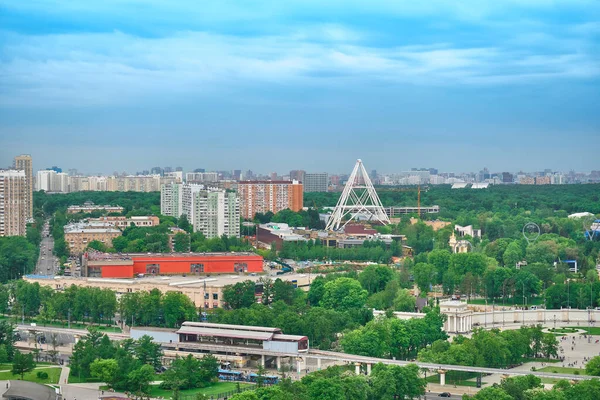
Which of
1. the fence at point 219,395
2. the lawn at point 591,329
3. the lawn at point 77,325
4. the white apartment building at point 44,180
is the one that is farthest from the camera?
the white apartment building at point 44,180

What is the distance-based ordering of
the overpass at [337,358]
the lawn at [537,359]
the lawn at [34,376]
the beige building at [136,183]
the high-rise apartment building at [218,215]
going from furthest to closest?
the beige building at [136,183]
the high-rise apartment building at [218,215]
the lawn at [537,359]
the lawn at [34,376]
the overpass at [337,358]

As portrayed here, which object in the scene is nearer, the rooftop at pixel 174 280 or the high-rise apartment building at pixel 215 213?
the rooftop at pixel 174 280

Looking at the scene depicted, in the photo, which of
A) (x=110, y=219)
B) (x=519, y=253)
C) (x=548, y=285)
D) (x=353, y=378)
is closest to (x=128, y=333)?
(x=353, y=378)

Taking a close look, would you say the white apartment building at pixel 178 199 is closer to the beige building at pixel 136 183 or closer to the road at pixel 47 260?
the road at pixel 47 260

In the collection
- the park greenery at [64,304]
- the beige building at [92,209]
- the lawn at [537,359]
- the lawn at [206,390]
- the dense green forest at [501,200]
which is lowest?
the lawn at [206,390]

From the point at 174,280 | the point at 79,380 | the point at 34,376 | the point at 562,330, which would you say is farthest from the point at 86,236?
the point at 79,380

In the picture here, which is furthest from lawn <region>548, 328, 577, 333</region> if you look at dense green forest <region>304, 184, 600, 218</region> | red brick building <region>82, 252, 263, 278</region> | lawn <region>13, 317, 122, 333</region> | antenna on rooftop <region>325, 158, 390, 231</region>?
dense green forest <region>304, 184, 600, 218</region>

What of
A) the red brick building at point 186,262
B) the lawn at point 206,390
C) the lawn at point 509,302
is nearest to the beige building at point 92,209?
the red brick building at point 186,262
